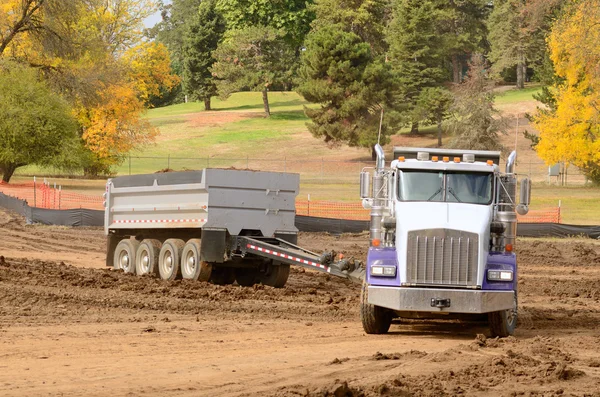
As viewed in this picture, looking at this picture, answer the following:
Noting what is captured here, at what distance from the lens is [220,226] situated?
2073 cm

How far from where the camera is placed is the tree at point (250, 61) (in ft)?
310

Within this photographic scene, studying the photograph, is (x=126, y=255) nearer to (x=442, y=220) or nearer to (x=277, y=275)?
(x=277, y=275)

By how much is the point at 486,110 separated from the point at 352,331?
5826 cm

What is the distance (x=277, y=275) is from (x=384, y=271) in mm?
7574

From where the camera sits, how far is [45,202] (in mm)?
45781

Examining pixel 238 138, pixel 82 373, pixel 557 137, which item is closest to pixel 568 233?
pixel 557 137

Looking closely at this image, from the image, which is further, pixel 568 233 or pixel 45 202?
pixel 45 202

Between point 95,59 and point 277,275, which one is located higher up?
point 95,59

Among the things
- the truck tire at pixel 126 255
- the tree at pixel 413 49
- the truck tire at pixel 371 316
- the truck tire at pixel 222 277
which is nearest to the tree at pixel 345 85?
the tree at pixel 413 49

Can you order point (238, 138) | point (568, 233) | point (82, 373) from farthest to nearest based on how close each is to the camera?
point (238, 138)
point (568, 233)
point (82, 373)

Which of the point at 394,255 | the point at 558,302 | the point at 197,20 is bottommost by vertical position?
the point at 558,302

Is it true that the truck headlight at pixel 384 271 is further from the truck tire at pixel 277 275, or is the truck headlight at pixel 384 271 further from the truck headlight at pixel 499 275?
the truck tire at pixel 277 275

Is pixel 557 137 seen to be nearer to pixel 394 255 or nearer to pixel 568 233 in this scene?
pixel 568 233

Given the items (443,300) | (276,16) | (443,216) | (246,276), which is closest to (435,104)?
(276,16)
